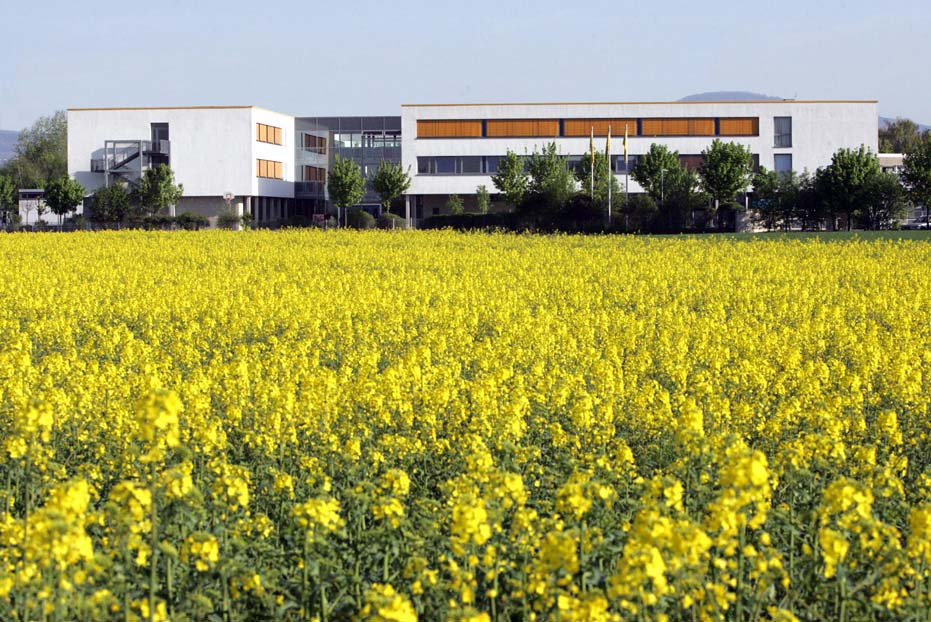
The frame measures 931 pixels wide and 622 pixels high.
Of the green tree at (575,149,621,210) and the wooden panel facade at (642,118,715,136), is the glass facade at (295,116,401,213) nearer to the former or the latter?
the green tree at (575,149,621,210)

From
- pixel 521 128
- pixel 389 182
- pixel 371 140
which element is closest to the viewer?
pixel 389 182

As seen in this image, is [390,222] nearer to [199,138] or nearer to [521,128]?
[521,128]

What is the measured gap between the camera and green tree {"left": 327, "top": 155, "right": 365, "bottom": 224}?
77875 mm

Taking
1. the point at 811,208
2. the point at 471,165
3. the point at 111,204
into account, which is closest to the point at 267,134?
the point at 111,204

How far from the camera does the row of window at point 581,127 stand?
8131cm

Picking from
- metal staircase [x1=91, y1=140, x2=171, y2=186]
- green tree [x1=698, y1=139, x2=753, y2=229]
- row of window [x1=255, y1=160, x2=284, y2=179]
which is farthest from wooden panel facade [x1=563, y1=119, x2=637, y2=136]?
metal staircase [x1=91, y1=140, x2=171, y2=186]

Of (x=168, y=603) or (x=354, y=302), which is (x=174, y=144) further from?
(x=168, y=603)

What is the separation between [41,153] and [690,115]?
90.7 m

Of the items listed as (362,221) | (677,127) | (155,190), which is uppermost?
(677,127)

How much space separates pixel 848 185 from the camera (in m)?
61.7

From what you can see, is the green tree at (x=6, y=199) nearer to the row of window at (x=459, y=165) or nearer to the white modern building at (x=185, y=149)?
the white modern building at (x=185, y=149)

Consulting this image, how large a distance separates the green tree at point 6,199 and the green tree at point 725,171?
56.9m

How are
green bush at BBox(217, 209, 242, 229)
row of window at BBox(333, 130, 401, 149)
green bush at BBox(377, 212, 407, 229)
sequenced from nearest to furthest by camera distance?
green bush at BBox(217, 209, 242, 229) → green bush at BBox(377, 212, 407, 229) → row of window at BBox(333, 130, 401, 149)

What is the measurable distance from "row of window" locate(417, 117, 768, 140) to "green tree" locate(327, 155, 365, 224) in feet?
21.9
